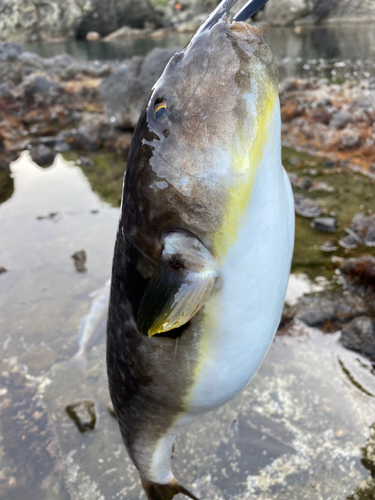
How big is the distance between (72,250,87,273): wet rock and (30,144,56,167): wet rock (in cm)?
513

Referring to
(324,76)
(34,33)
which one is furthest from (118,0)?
(324,76)

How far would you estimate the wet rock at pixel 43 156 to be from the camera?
10383 mm

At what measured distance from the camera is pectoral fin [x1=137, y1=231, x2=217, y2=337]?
5.27ft

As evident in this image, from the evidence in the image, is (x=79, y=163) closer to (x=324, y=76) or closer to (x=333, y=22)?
(x=324, y=76)

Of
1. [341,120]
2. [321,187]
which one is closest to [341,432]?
[321,187]

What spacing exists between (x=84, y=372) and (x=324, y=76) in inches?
699

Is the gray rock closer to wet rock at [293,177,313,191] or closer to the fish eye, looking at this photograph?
wet rock at [293,177,313,191]

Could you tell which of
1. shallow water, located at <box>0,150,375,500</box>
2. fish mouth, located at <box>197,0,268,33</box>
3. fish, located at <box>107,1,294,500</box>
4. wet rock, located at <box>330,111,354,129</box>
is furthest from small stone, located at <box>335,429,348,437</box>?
wet rock, located at <box>330,111,354,129</box>

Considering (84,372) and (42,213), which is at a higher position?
(84,372)

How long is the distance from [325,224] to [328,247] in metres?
0.58

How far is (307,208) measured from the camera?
7020 mm

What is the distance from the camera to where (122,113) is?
11734 millimetres

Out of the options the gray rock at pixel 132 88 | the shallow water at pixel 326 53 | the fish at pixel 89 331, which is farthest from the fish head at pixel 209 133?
the shallow water at pixel 326 53

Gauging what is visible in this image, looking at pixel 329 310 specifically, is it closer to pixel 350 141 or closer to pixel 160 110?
pixel 160 110
